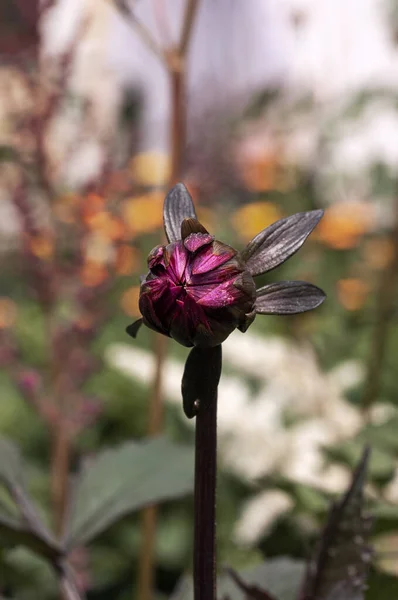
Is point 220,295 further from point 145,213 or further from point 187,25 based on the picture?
point 145,213

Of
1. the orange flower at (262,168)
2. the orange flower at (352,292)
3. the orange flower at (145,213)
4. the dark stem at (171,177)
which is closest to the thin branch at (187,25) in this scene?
the dark stem at (171,177)

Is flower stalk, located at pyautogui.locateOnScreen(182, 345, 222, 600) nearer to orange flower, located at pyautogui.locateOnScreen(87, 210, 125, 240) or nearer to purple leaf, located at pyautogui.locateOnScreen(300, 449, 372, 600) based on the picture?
purple leaf, located at pyautogui.locateOnScreen(300, 449, 372, 600)

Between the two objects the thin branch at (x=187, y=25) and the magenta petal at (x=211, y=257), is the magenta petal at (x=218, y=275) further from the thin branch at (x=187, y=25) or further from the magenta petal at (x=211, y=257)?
the thin branch at (x=187, y=25)

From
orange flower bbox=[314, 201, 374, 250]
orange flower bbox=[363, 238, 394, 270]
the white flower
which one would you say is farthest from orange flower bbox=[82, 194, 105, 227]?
orange flower bbox=[363, 238, 394, 270]

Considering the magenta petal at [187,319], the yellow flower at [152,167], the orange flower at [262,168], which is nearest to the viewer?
the magenta petal at [187,319]

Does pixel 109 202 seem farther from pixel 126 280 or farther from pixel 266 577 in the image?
pixel 126 280

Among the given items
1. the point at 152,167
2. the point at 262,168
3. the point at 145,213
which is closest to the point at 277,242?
the point at 145,213

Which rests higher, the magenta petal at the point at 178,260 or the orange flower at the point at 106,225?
the orange flower at the point at 106,225
